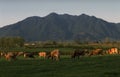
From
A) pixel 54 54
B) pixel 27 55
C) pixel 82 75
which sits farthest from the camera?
pixel 27 55

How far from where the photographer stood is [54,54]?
200ft

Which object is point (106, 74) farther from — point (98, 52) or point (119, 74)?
point (98, 52)

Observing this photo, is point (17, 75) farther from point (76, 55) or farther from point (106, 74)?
point (76, 55)

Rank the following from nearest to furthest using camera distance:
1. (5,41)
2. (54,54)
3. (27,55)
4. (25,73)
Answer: (25,73)
(54,54)
(27,55)
(5,41)

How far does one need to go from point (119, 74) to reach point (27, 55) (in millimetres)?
43203

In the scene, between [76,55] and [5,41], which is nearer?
[76,55]

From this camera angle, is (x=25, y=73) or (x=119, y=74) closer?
(x=119, y=74)


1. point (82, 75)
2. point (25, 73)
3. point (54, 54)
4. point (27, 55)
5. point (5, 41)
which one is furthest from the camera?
point (5, 41)

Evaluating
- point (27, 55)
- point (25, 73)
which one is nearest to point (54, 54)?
point (27, 55)

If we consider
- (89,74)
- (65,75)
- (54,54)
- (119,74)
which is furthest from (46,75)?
(54,54)

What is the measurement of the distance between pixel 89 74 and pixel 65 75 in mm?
2192

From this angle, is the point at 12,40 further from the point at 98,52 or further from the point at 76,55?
the point at 76,55

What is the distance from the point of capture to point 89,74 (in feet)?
108

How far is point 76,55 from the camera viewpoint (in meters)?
62.8
